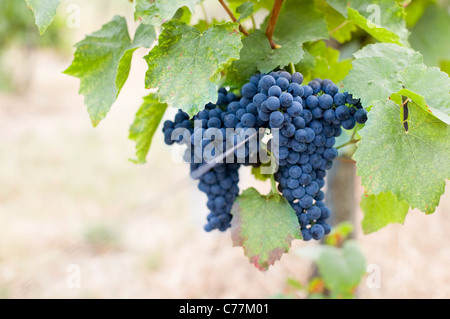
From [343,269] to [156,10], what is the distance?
131 centimetres

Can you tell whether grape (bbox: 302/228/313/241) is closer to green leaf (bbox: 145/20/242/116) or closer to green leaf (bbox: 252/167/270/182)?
green leaf (bbox: 252/167/270/182)

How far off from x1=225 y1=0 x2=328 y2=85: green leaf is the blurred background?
27 cm

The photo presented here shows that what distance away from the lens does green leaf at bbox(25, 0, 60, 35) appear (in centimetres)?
60

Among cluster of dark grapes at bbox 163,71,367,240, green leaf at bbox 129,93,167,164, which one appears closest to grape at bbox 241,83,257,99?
cluster of dark grapes at bbox 163,71,367,240

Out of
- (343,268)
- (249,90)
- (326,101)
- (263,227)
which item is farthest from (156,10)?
Answer: (343,268)

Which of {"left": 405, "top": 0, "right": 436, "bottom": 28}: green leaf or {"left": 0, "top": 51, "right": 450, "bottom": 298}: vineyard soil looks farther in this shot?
{"left": 0, "top": 51, "right": 450, "bottom": 298}: vineyard soil

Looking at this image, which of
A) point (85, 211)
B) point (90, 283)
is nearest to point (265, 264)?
point (90, 283)

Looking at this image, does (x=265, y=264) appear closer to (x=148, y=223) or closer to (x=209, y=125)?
(x=209, y=125)

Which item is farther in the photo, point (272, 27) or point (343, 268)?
point (343, 268)

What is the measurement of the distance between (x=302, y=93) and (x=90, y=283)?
2.35m

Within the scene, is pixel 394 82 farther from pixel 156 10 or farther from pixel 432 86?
pixel 156 10

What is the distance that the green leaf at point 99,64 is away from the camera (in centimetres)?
76

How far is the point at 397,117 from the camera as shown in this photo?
63cm

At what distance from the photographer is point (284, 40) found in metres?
0.78
